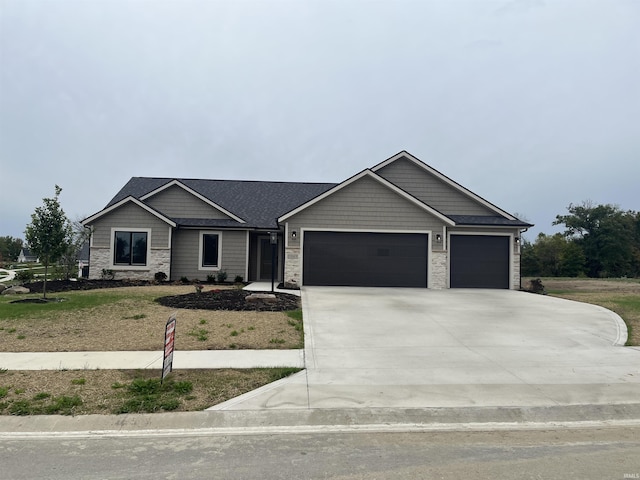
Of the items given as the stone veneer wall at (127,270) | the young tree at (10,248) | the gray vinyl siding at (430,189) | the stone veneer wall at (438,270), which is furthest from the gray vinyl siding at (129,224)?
the young tree at (10,248)

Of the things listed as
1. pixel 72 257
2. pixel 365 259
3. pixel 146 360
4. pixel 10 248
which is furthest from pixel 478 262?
pixel 10 248

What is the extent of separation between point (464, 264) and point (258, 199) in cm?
1205

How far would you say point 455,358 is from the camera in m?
8.27

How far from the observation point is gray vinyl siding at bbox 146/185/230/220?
21844 mm

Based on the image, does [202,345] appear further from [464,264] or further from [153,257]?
[464,264]

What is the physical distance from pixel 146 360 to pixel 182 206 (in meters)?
15.1

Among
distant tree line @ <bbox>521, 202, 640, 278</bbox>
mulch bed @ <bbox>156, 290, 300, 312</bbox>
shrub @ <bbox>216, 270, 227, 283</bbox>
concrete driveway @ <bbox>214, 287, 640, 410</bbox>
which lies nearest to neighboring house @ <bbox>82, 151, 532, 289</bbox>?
shrub @ <bbox>216, 270, 227, 283</bbox>

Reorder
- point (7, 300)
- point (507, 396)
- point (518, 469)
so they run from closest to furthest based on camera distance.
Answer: point (518, 469) → point (507, 396) → point (7, 300)

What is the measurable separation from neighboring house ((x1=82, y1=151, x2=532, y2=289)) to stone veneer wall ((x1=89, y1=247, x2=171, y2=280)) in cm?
5

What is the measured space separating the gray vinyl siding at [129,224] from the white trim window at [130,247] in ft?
0.65

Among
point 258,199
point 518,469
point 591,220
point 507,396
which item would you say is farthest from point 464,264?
point 591,220

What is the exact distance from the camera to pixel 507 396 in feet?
20.6

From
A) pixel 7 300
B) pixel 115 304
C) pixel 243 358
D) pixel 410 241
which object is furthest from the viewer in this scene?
pixel 410 241

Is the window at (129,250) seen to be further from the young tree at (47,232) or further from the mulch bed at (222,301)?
the young tree at (47,232)
